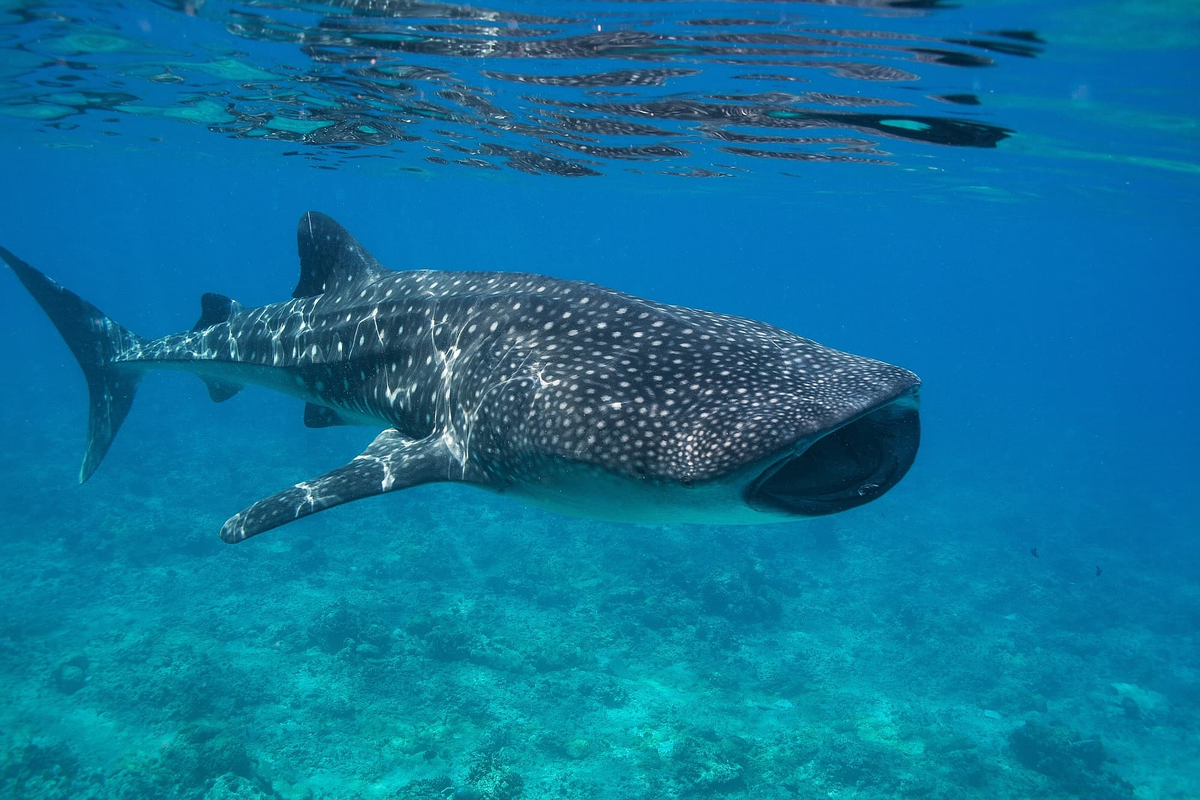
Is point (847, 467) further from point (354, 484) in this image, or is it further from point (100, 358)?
point (100, 358)

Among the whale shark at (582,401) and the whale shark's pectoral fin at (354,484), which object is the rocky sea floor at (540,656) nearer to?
the whale shark's pectoral fin at (354,484)

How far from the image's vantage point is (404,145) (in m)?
24.1

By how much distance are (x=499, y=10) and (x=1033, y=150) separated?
16495mm

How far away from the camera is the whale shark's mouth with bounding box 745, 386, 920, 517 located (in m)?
3.45

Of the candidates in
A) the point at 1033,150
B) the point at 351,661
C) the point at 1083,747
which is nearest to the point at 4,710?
the point at 351,661

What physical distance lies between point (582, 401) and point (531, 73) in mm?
12109

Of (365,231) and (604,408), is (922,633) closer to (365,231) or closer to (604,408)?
(604,408)

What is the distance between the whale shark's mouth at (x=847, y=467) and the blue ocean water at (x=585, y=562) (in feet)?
27.8

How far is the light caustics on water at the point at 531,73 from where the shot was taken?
1095 cm

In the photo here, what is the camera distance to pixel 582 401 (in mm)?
4230

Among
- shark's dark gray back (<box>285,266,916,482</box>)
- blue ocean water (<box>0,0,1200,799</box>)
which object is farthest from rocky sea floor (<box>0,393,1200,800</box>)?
shark's dark gray back (<box>285,266,916,482</box>)

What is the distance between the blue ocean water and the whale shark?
21.8ft

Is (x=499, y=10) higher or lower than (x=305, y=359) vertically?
higher

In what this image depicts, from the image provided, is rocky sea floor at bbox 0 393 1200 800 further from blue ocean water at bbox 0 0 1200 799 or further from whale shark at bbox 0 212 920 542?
whale shark at bbox 0 212 920 542
